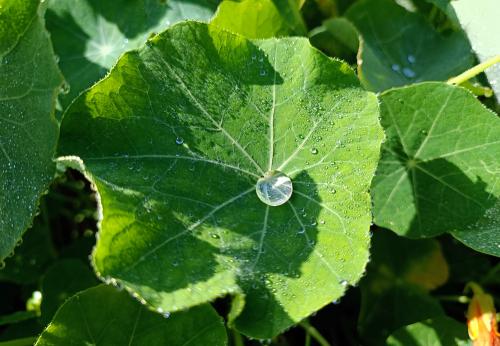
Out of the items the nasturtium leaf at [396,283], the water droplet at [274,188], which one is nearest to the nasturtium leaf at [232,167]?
the water droplet at [274,188]

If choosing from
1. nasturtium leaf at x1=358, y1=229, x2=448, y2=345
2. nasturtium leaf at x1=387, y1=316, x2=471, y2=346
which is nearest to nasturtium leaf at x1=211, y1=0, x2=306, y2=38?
nasturtium leaf at x1=358, y1=229, x2=448, y2=345

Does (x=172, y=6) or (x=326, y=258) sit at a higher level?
(x=172, y=6)

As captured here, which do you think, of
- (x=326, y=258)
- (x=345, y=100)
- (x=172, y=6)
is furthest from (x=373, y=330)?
(x=172, y=6)

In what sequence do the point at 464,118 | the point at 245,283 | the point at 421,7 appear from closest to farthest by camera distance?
the point at 245,283, the point at 464,118, the point at 421,7

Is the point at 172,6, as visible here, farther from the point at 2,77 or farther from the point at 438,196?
the point at 438,196

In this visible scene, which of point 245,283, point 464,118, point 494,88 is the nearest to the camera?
point 245,283

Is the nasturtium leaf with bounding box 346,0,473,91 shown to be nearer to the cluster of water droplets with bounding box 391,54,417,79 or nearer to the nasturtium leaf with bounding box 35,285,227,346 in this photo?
Answer: the cluster of water droplets with bounding box 391,54,417,79

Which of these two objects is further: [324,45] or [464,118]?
[324,45]

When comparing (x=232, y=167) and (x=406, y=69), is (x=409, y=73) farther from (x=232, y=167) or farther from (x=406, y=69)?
(x=232, y=167)
